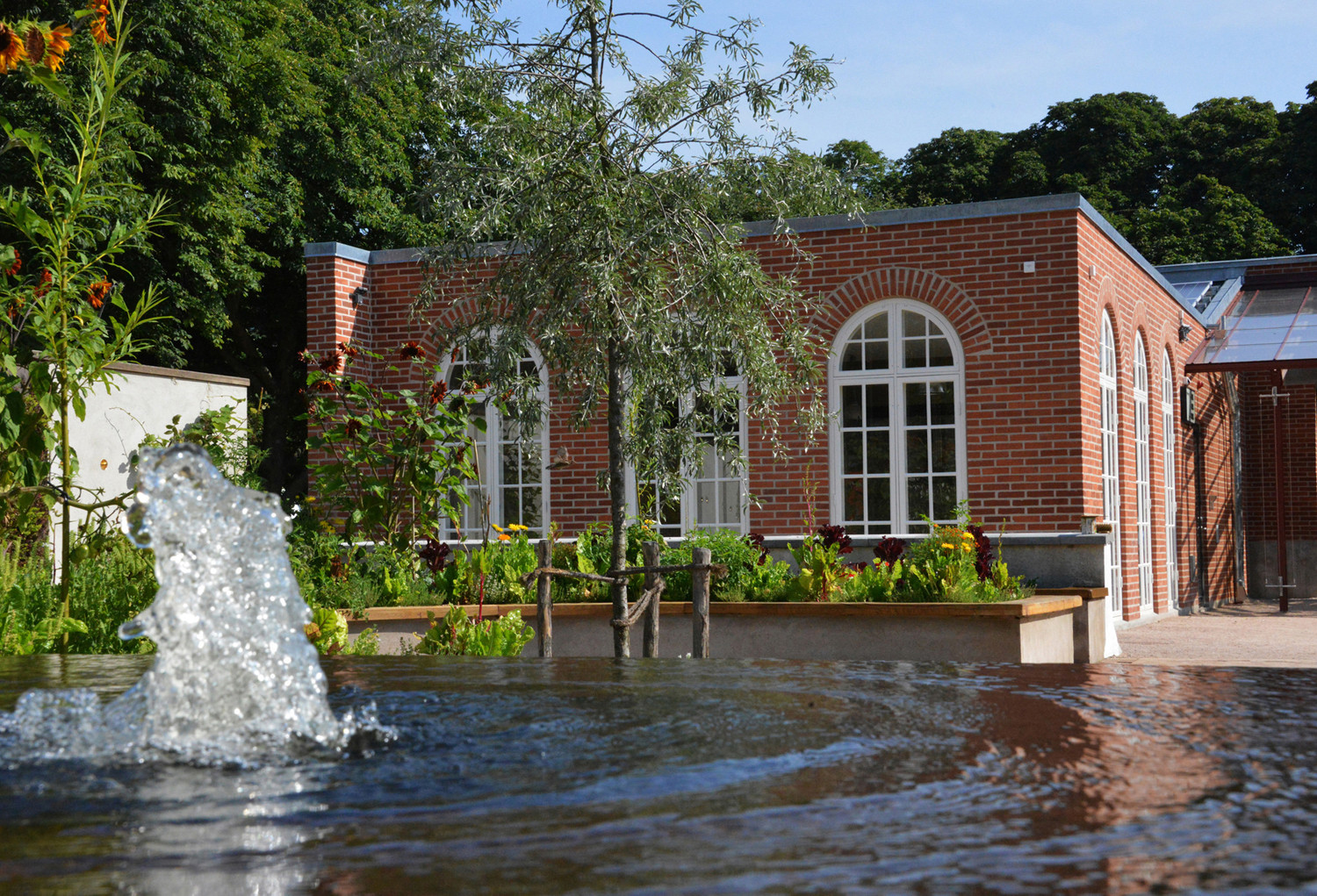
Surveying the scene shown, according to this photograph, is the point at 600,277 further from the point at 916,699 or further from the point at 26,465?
the point at 916,699

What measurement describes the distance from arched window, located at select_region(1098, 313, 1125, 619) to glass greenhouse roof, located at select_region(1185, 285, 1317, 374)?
438 centimetres

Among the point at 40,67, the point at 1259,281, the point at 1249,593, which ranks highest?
the point at 1259,281

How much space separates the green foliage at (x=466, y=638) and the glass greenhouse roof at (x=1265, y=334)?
1273 cm

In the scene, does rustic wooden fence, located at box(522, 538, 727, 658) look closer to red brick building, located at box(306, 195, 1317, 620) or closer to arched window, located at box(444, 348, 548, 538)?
red brick building, located at box(306, 195, 1317, 620)

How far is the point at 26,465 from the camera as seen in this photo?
228 inches

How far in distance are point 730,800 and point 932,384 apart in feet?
34.7

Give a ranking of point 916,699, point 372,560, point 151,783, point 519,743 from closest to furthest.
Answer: point 151,783
point 519,743
point 916,699
point 372,560

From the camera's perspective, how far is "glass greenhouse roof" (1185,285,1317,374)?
16625 mm

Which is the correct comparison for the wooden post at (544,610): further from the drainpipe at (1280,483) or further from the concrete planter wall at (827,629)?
the drainpipe at (1280,483)

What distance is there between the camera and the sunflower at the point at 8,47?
5246mm

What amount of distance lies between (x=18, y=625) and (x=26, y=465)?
69 centimetres

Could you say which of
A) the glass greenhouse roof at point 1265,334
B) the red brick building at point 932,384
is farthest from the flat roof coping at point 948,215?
the glass greenhouse roof at point 1265,334

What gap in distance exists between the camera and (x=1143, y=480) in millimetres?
14750

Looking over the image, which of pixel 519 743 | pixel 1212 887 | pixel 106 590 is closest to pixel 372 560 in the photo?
pixel 106 590
